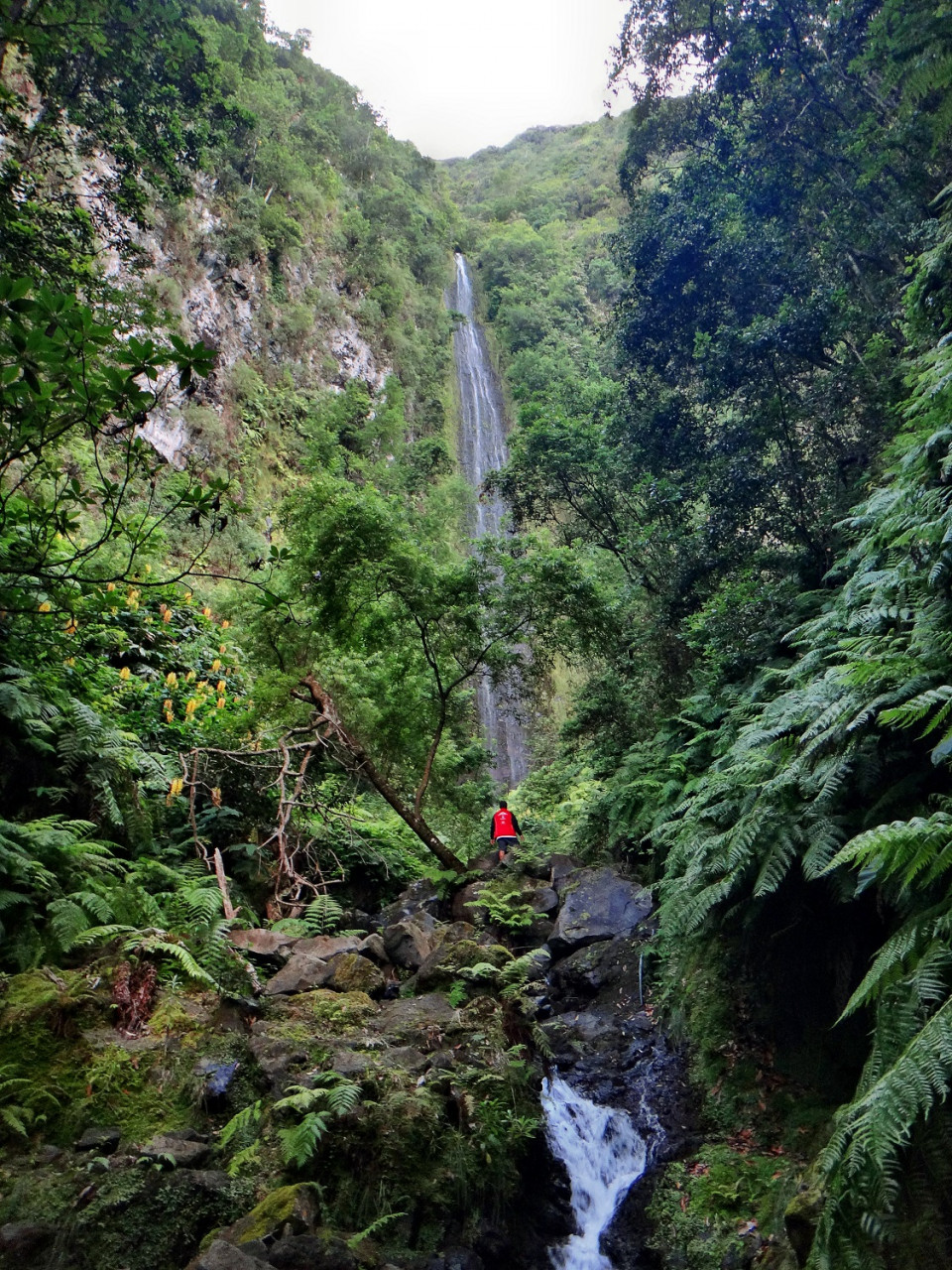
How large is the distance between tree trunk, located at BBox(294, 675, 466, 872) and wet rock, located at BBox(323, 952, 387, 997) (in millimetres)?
3190

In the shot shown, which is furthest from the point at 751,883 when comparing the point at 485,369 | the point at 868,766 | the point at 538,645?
the point at 485,369

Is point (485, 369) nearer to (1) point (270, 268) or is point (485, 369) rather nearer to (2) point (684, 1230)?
(1) point (270, 268)

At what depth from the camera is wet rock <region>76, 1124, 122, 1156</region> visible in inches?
139

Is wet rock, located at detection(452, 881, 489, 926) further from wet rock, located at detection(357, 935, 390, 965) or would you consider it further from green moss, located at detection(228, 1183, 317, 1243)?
green moss, located at detection(228, 1183, 317, 1243)

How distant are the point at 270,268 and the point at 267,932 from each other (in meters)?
25.6

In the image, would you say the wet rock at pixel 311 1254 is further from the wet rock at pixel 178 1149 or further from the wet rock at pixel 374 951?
the wet rock at pixel 374 951

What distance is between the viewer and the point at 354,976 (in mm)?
5668

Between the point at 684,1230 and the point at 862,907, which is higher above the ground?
the point at 862,907

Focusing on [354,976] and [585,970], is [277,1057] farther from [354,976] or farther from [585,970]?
[585,970]

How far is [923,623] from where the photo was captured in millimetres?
4109

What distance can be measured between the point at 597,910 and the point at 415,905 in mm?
2109

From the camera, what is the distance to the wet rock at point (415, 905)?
8.29 meters

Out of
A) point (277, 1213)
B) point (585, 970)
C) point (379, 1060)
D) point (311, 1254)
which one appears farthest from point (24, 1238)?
point (585, 970)

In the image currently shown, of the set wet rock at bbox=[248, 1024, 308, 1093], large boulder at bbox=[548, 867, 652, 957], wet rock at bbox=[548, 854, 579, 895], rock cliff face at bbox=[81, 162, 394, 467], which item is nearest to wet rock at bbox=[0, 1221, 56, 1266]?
wet rock at bbox=[248, 1024, 308, 1093]
